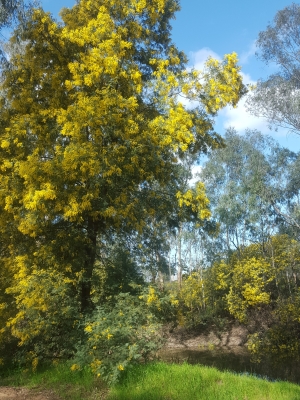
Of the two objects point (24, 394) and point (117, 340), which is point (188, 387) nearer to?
point (117, 340)

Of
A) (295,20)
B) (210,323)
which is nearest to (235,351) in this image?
(210,323)

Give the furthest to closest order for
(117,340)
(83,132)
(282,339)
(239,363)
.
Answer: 1. (282,339)
2. (239,363)
3. (83,132)
4. (117,340)

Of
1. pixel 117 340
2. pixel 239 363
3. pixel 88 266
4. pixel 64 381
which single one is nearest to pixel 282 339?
pixel 239 363

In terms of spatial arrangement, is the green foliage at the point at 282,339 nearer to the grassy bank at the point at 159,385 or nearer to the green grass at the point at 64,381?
the grassy bank at the point at 159,385

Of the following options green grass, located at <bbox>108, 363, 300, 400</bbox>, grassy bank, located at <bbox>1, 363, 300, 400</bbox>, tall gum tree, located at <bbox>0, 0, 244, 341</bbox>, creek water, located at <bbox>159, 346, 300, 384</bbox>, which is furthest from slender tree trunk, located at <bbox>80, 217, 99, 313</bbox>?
creek water, located at <bbox>159, 346, 300, 384</bbox>

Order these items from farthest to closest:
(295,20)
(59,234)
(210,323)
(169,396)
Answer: (210,323) → (295,20) → (59,234) → (169,396)

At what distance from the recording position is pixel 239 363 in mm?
13258

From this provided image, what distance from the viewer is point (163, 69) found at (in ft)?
28.0

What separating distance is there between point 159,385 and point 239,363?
8.64 m

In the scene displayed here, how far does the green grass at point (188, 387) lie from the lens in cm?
545

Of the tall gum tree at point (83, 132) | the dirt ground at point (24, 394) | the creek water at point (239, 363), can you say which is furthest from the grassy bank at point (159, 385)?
the creek water at point (239, 363)

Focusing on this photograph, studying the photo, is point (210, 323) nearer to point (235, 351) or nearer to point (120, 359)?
point (235, 351)

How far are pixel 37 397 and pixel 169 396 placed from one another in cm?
198

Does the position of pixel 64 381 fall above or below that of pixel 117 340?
below
